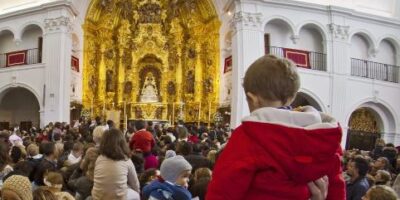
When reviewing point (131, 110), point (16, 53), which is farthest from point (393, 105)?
point (16, 53)

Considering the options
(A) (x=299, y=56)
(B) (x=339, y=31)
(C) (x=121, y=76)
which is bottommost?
(C) (x=121, y=76)

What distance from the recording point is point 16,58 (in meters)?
26.3

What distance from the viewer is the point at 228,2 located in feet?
81.8

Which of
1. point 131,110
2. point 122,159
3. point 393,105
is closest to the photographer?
point 122,159

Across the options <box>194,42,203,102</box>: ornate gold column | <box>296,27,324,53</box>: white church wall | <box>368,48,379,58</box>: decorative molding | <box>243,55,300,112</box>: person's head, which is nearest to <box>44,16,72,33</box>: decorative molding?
<box>194,42,203,102</box>: ornate gold column

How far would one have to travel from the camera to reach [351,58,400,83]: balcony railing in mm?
26219

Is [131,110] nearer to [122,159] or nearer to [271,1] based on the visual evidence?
[271,1]

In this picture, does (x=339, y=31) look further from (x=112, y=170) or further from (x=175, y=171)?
(x=175, y=171)

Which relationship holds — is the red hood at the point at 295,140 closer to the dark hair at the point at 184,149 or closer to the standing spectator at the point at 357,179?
the standing spectator at the point at 357,179

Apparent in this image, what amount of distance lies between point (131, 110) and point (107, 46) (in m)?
3.66

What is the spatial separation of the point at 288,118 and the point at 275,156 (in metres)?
0.20

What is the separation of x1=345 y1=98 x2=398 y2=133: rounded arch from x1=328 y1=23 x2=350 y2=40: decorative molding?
327 cm

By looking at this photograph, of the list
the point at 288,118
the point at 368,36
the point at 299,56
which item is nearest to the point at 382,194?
the point at 288,118

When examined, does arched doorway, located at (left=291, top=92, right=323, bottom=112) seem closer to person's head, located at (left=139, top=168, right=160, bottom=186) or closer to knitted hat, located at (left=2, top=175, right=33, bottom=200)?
person's head, located at (left=139, top=168, right=160, bottom=186)
